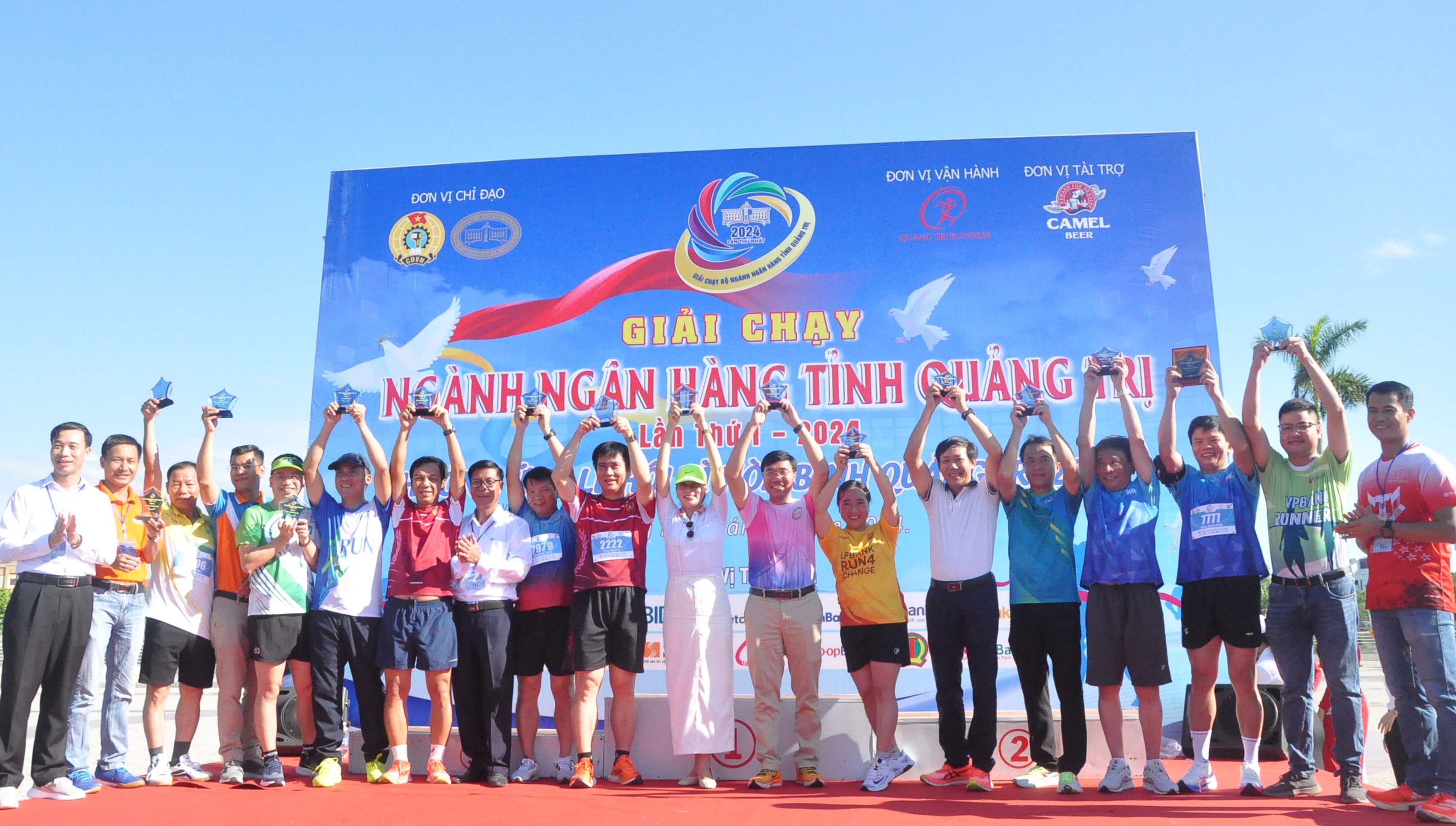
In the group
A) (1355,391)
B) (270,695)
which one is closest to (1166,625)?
(270,695)

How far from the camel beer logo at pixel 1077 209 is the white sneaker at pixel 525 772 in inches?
152

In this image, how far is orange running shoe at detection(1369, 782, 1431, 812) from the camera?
3.22 m

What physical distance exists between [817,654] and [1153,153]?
3.47m

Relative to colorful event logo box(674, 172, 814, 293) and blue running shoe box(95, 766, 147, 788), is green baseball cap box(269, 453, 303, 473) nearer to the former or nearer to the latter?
blue running shoe box(95, 766, 147, 788)

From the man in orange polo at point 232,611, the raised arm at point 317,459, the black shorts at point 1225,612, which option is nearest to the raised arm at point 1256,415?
the black shorts at point 1225,612

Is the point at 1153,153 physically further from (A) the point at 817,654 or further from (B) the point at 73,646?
(B) the point at 73,646

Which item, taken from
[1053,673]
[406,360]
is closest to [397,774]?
[406,360]

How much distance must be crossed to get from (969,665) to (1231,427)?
4.55 ft

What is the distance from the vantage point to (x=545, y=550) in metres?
4.10

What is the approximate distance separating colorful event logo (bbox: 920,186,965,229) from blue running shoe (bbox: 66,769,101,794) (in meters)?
4.64

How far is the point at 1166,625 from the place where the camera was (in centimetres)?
506

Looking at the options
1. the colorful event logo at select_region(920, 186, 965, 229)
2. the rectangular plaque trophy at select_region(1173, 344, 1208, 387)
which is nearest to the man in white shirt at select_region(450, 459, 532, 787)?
the rectangular plaque trophy at select_region(1173, 344, 1208, 387)

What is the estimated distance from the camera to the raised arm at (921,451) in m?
3.98

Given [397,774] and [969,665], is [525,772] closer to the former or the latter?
[397,774]
